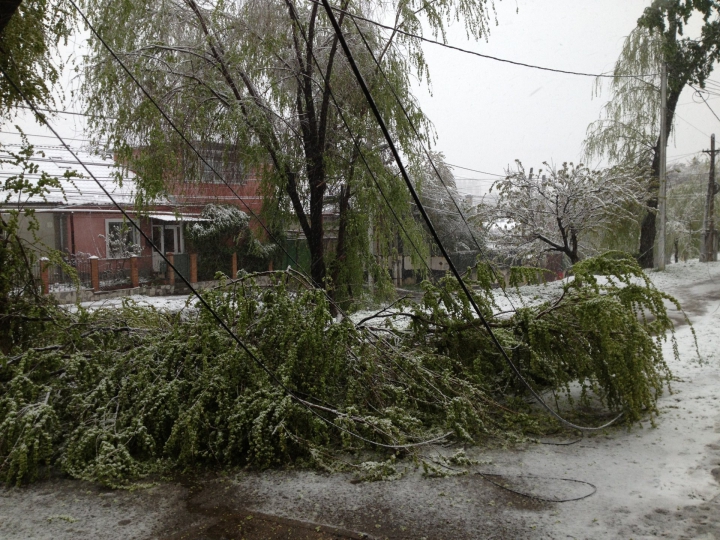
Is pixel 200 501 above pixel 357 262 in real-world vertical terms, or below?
below

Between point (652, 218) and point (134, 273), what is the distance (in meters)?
13.2

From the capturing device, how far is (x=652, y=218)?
1554cm

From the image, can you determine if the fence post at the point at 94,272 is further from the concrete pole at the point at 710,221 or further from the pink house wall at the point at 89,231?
the concrete pole at the point at 710,221

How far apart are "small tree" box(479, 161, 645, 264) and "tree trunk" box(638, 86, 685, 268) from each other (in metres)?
1.15

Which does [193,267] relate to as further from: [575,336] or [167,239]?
[575,336]

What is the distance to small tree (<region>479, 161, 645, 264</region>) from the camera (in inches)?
516

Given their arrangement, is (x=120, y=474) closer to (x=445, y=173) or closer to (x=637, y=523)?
(x=637, y=523)

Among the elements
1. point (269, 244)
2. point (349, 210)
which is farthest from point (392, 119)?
point (269, 244)

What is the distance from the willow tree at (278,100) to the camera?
7.29 meters

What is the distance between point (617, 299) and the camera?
14.4 feet

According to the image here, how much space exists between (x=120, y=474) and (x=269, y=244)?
5.79m

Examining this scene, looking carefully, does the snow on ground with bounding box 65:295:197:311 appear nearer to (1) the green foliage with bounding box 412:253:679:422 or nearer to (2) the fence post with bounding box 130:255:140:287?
(2) the fence post with bounding box 130:255:140:287

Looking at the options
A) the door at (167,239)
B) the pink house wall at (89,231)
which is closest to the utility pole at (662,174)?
the door at (167,239)

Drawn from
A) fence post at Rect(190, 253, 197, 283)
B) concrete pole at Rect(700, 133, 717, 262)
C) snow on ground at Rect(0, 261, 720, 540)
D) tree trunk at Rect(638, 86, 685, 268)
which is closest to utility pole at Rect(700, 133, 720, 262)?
concrete pole at Rect(700, 133, 717, 262)
